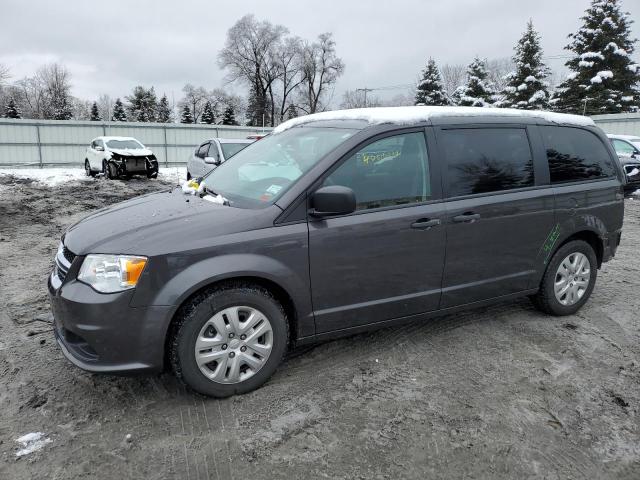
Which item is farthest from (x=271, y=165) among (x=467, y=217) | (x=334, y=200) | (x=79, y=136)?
(x=79, y=136)

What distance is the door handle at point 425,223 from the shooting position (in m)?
3.45

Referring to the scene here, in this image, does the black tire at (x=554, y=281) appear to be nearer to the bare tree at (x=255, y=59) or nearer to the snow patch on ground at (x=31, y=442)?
the snow patch on ground at (x=31, y=442)

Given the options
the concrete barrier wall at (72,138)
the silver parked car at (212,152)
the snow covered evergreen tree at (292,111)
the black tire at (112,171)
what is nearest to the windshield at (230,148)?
the silver parked car at (212,152)

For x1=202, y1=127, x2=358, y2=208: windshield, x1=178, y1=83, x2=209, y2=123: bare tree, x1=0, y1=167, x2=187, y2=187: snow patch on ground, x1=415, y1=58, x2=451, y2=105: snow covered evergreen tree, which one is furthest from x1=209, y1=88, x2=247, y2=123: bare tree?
x1=202, y1=127, x2=358, y2=208: windshield

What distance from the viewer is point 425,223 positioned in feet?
11.4

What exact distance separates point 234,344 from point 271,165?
1.38m

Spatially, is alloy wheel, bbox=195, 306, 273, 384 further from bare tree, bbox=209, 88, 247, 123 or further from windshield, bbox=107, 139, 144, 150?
bare tree, bbox=209, 88, 247, 123

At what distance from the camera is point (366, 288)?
3365 millimetres

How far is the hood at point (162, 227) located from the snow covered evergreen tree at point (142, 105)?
68991 millimetres

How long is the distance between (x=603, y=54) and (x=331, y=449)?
34.0 meters

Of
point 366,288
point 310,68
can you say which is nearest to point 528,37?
point 310,68

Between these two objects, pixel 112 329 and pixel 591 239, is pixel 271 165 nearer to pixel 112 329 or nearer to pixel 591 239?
pixel 112 329

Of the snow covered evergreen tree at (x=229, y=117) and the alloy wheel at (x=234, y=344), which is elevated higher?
the snow covered evergreen tree at (x=229, y=117)

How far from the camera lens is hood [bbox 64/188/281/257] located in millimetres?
2846
